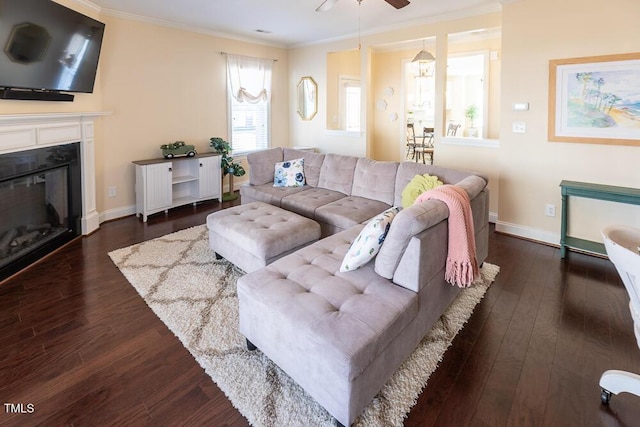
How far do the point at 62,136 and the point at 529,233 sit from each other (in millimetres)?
5195

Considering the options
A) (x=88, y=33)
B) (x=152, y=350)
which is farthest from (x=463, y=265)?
(x=88, y=33)

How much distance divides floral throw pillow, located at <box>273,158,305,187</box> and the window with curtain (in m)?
2.04

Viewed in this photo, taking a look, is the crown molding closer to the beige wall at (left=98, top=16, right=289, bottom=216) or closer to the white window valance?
the white window valance

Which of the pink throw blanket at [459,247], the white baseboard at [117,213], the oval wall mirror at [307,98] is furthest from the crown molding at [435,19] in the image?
the white baseboard at [117,213]

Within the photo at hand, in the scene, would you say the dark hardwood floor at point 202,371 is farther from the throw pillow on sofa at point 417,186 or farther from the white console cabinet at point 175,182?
the white console cabinet at point 175,182

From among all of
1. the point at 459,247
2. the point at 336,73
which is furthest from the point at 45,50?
the point at 336,73

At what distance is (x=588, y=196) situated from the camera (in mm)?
3459

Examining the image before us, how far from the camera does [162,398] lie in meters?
1.87

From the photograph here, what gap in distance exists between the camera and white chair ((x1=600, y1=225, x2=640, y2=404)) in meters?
1.53

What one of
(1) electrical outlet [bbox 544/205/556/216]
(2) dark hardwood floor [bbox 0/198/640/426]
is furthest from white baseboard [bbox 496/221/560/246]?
(2) dark hardwood floor [bbox 0/198/640/426]

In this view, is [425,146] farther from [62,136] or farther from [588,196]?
[62,136]

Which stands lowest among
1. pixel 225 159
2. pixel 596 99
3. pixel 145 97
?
pixel 225 159

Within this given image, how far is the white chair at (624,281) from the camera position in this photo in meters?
1.53

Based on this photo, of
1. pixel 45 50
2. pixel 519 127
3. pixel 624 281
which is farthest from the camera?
pixel 519 127
